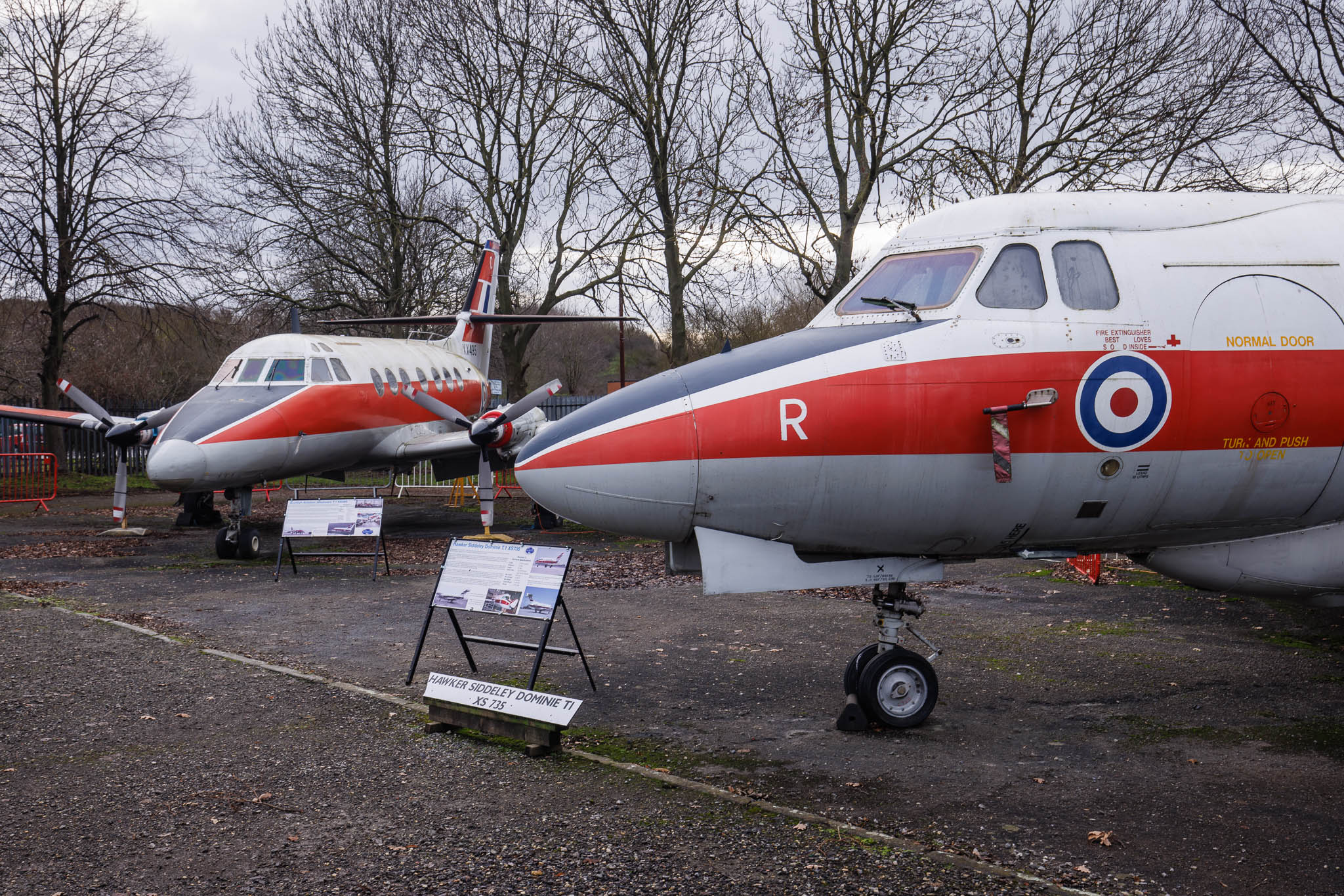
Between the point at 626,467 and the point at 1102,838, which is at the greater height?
the point at 626,467

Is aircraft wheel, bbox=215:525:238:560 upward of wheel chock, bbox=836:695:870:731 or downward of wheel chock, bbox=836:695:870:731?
upward

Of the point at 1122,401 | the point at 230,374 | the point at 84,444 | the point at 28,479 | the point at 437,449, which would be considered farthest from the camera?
the point at 84,444

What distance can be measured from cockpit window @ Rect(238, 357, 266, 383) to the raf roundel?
1393cm

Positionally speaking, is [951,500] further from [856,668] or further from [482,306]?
[482,306]

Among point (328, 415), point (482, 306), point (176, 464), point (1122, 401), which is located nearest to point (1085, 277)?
point (1122, 401)

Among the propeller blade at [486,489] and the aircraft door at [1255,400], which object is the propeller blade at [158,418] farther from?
the aircraft door at [1255,400]

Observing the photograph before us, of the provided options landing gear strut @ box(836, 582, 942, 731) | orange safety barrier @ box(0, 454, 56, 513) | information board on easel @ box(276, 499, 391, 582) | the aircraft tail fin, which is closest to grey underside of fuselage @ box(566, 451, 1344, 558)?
landing gear strut @ box(836, 582, 942, 731)

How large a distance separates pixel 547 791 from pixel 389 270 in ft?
92.6

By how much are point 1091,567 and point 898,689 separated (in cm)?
784

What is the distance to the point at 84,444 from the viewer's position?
106 feet

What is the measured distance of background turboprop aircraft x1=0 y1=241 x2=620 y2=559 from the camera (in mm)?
14711

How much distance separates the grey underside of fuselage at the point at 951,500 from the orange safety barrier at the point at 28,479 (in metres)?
24.7

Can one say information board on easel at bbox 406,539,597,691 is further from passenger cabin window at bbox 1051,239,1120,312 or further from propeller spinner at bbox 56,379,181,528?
propeller spinner at bbox 56,379,181,528

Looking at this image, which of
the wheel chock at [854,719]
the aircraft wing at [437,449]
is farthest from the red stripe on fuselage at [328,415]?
the wheel chock at [854,719]
